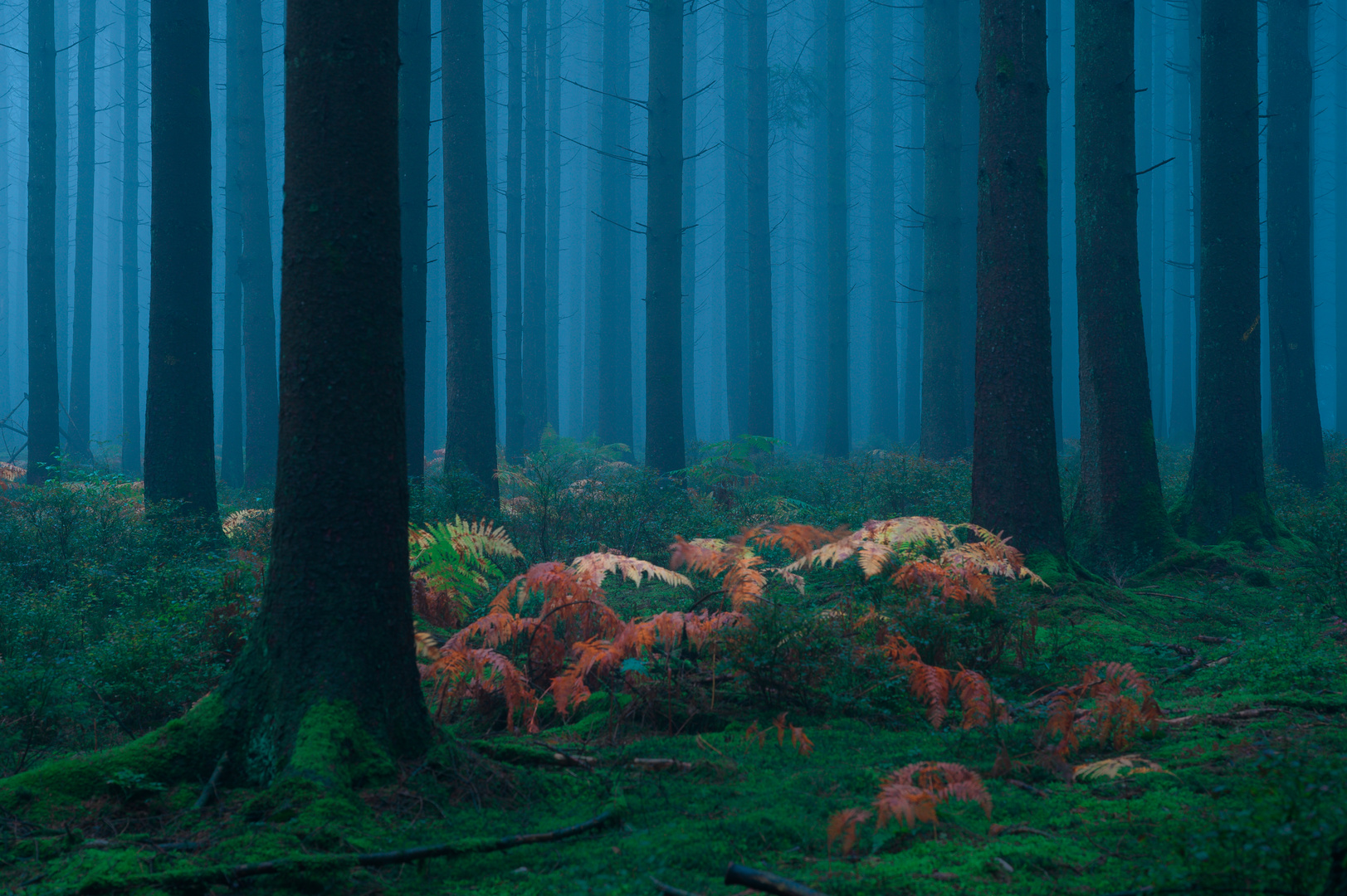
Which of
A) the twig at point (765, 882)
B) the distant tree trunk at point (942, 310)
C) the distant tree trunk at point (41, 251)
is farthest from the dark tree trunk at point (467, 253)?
the twig at point (765, 882)

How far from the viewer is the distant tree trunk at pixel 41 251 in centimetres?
1716

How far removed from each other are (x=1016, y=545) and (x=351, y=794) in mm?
6740

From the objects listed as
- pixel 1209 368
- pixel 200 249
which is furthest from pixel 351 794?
pixel 1209 368

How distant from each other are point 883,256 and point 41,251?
30286 mm

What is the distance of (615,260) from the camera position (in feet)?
99.2

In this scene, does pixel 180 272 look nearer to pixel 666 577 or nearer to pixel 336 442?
pixel 666 577

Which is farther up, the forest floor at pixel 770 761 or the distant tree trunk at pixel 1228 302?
the distant tree trunk at pixel 1228 302

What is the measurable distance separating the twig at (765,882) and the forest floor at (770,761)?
0.33 metres

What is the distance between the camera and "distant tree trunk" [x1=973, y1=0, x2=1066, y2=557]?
829 centimetres

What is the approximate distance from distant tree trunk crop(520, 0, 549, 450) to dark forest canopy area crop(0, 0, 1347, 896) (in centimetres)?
606

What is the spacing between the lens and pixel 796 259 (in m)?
57.2

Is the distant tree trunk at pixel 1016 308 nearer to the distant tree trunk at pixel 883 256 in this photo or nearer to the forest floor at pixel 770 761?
the forest floor at pixel 770 761

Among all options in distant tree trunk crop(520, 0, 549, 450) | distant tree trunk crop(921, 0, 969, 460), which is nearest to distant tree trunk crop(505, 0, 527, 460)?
distant tree trunk crop(520, 0, 549, 450)

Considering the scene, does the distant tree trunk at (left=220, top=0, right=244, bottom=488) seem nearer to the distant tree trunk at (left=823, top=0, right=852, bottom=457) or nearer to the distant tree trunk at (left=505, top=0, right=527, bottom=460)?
the distant tree trunk at (left=505, top=0, right=527, bottom=460)
